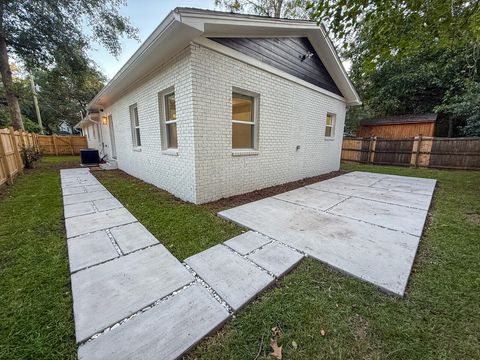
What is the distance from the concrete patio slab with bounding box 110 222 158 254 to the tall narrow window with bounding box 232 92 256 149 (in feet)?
9.26

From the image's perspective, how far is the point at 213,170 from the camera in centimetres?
441

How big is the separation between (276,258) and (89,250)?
2.35 meters

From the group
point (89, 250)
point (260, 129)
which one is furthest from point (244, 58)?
point (89, 250)

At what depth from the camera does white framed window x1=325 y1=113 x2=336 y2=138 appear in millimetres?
8453

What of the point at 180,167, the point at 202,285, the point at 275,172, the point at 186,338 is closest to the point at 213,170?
the point at 180,167

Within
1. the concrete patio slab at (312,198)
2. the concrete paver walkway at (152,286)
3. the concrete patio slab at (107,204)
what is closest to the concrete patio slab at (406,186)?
the concrete patio slab at (312,198)

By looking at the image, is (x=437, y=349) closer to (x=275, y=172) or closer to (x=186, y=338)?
(x=186, y=338)

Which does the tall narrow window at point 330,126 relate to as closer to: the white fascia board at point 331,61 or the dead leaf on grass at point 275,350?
the white fascia board at point 331,61

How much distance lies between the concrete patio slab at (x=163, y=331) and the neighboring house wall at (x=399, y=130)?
14.6m

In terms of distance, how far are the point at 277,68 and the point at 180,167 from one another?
3708 millimetres

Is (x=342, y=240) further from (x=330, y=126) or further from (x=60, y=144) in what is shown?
(x=60, y=144)

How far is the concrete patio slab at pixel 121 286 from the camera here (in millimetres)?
1581

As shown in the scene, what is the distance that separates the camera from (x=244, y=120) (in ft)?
16.9

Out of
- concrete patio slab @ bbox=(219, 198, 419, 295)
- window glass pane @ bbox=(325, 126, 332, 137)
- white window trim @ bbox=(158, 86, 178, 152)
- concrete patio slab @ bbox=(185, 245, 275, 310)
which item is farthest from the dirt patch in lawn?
window glass pane @ bbox=(325, 126, 332, 137)
